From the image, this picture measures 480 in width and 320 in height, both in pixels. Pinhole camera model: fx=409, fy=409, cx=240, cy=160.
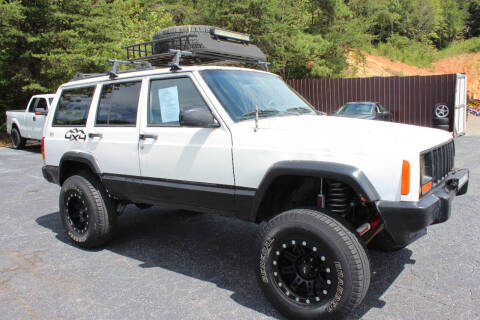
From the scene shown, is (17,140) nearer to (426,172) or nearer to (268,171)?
(268,171)

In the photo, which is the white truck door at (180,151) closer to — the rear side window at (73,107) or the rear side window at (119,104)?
the rear side window at (119,104)

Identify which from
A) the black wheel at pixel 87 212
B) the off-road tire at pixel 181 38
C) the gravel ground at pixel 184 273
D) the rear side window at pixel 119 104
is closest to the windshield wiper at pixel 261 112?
the off-road tire at pixel 181 38

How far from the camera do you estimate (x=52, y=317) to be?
319cm

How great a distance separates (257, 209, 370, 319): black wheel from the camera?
2803mm

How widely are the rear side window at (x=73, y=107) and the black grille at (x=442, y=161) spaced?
3600 mm

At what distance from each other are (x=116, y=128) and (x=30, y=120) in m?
11.7

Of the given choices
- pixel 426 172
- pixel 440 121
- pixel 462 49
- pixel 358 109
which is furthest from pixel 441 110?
pixel 462 49

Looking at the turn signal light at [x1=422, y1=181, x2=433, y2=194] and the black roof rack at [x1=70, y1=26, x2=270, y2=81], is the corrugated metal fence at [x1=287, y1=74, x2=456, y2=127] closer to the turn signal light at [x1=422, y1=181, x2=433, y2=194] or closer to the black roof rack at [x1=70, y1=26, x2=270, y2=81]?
the black roof rack at [x1=70, y1=26, x2=270, y2=81]

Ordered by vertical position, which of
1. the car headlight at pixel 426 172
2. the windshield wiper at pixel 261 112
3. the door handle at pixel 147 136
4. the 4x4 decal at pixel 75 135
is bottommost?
the car headlight at pixel 426 172

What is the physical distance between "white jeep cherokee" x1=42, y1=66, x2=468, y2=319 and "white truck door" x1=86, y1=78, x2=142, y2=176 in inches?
0.6

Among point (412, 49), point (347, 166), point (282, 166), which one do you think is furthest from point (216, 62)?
point (412, 49)

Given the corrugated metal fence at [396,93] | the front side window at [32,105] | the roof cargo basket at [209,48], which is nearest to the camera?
the roof cargo basket at [209,48]

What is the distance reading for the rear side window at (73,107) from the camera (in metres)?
4.70

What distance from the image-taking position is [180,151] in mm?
3689
